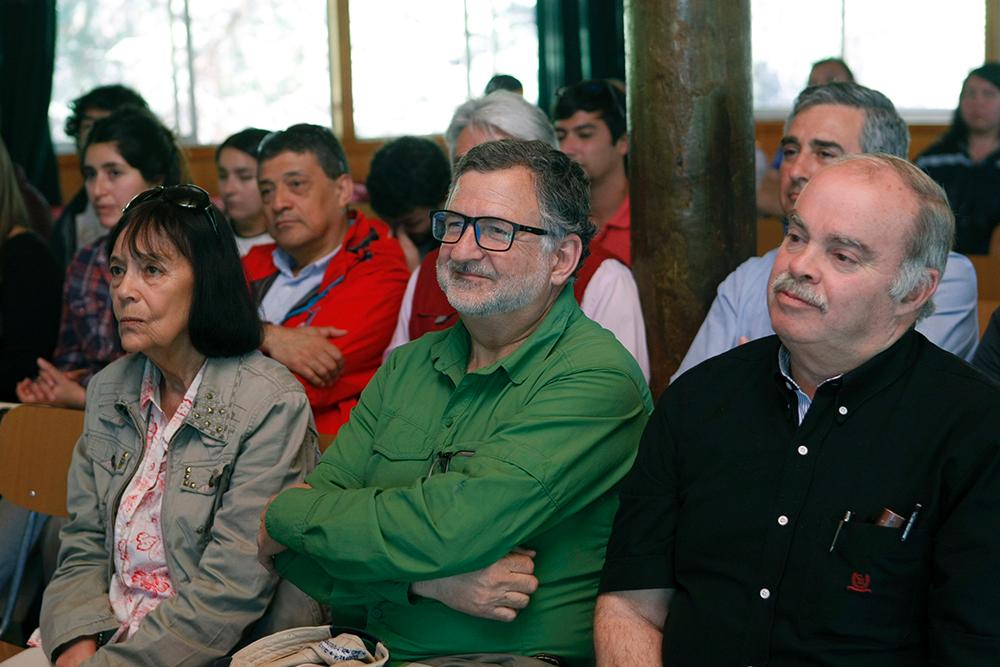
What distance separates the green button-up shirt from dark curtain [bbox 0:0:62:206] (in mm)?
7358

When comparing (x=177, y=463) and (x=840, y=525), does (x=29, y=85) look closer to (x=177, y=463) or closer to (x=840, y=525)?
(x=177, y=463)

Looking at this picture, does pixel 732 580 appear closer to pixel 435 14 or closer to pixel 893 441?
pixel 893 441

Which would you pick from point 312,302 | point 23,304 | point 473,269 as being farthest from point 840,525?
point 23,304

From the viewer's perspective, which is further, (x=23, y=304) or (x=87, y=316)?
(x=23, y=304)

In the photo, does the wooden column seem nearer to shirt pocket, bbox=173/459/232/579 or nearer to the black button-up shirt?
the black button-up shirt

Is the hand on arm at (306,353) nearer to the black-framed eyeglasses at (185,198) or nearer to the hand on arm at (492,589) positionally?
the black-framed eyeglasses at (185,198)

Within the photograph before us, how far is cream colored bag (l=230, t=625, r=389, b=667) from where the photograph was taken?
1940 millimetres

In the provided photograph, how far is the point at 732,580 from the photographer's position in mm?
1793

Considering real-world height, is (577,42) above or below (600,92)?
above

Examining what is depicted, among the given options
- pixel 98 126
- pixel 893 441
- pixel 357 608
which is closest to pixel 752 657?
pixel 893 441

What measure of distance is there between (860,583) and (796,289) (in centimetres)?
45

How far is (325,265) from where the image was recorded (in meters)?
3.34

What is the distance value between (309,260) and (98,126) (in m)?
0.91

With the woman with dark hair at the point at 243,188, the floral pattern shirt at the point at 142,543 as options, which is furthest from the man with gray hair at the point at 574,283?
the woman with dark hair at the point at 243,188
